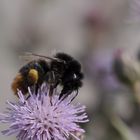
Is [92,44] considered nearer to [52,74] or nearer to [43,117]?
[52,74]

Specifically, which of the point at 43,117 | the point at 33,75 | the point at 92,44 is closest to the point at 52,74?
the point at 33,75

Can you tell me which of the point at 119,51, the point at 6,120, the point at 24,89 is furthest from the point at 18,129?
the point at 119,51

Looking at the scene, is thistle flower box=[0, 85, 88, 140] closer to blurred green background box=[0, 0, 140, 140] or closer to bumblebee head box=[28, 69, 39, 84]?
bumblebee head box=[28, 69, 39, 84]

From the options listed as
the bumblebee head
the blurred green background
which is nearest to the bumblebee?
the bumblebee head

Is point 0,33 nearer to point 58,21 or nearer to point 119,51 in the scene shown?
point 58,21

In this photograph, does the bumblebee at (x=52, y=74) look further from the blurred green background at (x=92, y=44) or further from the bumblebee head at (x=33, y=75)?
the blurred green background at (x=92, y=44)

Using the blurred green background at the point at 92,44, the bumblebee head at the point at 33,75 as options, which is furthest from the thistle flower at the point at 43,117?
the blurred green background at the point at 92,44
